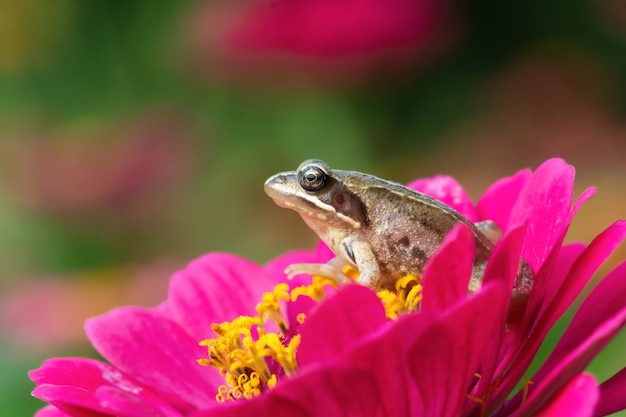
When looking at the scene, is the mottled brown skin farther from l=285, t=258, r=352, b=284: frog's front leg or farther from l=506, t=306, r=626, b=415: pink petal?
l=506, t=306, r=626, b=415: pink petal

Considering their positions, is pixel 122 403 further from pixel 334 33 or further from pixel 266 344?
pixel 334 33

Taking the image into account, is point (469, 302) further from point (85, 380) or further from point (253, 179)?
point (253, 179)

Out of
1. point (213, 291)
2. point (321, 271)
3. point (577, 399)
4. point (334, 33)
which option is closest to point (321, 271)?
point (321, 271)

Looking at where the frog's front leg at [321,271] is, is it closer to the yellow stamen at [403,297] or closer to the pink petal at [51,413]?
the yellow stamen at [403,297]

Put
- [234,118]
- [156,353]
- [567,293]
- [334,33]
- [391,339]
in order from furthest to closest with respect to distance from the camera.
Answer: [234,118], [334,33], [156,353], [567,293], [391,339]

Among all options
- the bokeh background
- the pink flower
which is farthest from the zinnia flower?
the pink flower

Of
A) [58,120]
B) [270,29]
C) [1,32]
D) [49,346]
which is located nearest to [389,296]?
[49,346]
